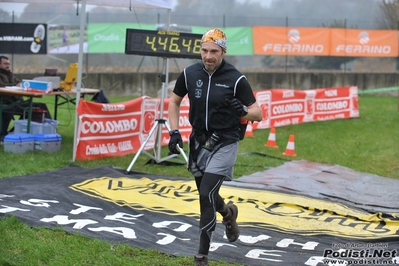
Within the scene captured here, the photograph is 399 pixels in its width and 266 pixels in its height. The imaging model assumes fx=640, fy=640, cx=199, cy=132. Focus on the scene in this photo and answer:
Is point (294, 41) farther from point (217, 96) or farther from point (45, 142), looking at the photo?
point (217, 96)

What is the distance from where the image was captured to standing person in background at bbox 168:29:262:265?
229 inches

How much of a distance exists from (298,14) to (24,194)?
35035mm

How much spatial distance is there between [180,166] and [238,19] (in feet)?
66.9

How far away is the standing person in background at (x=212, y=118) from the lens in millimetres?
5816

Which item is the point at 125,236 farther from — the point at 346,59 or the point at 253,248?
the point at 346,59

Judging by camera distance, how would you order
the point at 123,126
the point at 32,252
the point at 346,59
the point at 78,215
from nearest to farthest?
the point at 32,252
the point at 78,215
the point at 123,126
the point at 346,59

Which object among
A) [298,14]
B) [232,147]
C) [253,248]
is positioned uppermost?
[298,14]

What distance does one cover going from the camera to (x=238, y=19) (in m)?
30.5

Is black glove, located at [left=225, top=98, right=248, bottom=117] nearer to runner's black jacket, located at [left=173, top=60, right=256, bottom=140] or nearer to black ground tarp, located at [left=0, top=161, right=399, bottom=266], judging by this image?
runner's black jacket, located at [left=173, top=60, right=256, bottom=140]

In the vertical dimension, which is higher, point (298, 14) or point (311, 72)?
point (298, 14)

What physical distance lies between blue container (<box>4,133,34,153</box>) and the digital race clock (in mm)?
2861

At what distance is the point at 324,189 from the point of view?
9773mm

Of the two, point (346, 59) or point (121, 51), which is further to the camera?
point (346, 59)

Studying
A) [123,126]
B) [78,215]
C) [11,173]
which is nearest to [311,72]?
[123,126]
